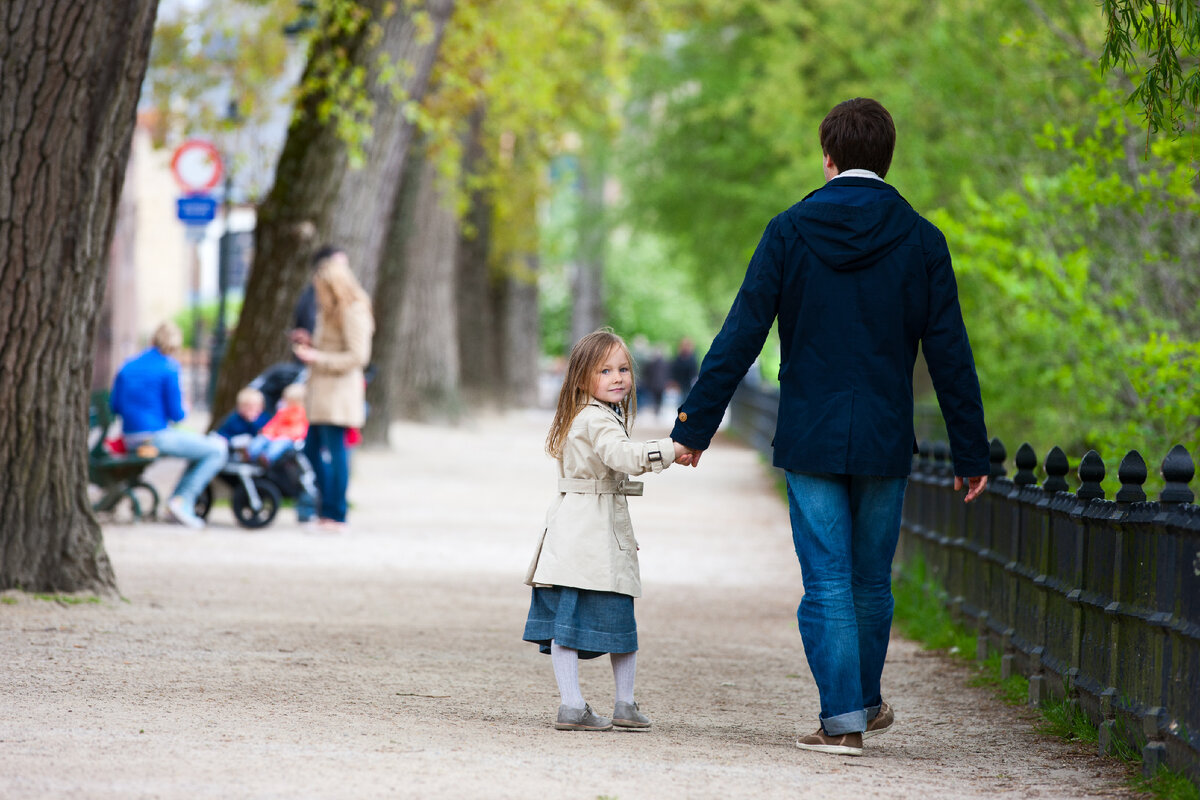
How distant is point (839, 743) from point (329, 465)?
744 centimetres

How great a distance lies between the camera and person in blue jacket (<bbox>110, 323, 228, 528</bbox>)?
1159cm

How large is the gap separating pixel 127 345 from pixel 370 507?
1304 centimetres

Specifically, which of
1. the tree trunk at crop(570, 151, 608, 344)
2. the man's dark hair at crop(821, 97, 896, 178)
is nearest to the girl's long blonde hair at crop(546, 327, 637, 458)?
the man's dark hair at crop(821, 97, 896, 178)

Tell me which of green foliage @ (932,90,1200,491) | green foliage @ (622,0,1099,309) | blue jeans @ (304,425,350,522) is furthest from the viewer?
green foliage @ (622,0,1099,309)

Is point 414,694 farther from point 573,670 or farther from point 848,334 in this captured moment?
point 848,334

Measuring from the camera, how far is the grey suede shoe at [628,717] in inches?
220

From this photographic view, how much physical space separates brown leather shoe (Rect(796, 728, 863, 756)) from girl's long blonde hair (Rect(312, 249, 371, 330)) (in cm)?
716

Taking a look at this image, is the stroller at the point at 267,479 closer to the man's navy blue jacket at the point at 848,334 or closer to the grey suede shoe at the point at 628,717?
the grey suede shoe at the point at 628,717

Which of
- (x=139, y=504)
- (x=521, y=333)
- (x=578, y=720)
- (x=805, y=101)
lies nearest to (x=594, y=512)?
(x=578, y=720)

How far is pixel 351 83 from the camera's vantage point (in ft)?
45.7

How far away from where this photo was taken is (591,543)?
545cm

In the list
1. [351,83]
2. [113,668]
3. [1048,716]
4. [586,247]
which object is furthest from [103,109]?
[586,247]

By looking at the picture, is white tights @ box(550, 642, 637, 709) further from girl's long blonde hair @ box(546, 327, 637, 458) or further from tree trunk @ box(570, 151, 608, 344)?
tree trunk @ box(570, 151, 608, 344)

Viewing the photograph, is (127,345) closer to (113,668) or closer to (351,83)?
(351,83)
